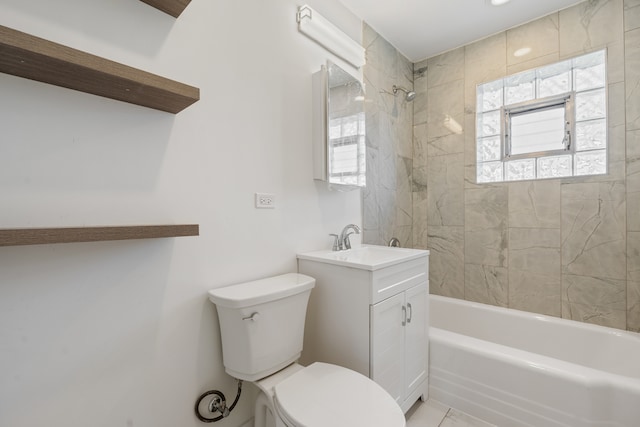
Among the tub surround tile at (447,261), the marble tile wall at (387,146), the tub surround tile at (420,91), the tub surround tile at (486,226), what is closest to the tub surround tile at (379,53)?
the marble tile wall at (387,146)

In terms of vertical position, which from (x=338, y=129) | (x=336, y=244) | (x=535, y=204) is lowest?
(x=336, y=244)

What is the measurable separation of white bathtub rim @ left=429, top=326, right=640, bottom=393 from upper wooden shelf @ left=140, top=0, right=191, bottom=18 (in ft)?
7.10

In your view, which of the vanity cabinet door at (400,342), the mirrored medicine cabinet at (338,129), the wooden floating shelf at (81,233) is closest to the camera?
the wooden floating shelf at (81,233)

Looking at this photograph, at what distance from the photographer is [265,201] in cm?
148

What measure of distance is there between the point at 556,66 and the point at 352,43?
5.28 feet

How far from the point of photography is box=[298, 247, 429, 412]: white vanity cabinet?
1.32m

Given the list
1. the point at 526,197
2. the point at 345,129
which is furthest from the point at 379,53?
the point at 526,197

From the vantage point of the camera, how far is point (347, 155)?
1886 mm

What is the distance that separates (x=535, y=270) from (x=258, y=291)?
2.21 meters

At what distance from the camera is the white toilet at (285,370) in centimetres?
97

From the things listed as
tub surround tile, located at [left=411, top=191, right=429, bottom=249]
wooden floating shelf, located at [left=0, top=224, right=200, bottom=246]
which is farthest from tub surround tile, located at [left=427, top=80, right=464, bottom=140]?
wooden floating shelf, located at [left=0, top=224, right=200, bottom=246]

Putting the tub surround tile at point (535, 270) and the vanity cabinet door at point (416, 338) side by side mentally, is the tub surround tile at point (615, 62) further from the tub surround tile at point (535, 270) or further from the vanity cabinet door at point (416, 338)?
the vanity cabinet door at point (416, 338)

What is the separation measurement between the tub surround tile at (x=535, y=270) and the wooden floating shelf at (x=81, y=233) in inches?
96.2

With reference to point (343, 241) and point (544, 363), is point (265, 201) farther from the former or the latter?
point (544, 363)
